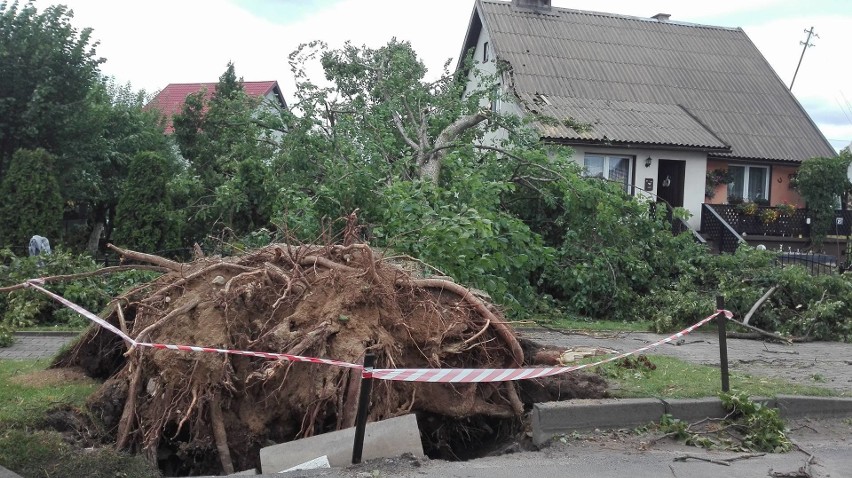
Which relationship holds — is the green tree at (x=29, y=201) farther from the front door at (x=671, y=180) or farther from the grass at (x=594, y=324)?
the front door at (x=671, y=180)

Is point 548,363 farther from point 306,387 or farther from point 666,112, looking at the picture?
point 666,112

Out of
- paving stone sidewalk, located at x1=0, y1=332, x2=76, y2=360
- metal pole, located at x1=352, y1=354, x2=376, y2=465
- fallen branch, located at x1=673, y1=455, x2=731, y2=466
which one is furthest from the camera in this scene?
paving stone sidewalk, located at x1=0, y1=332, x2=76, y2=360

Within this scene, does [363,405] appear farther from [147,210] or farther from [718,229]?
[718,229]

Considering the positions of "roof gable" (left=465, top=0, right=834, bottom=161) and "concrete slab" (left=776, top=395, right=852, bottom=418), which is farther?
"roof gable" (left=465, top=0, right=834, bottom=161)

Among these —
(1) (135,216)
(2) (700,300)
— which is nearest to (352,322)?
(2) (700,300)

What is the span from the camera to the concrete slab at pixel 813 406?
6.84 metres

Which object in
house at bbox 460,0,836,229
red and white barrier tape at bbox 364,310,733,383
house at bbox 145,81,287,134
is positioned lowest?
red and white barrier tape at bbox 364,310,733,383

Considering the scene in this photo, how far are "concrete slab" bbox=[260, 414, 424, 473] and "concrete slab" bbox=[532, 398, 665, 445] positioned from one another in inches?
37.6

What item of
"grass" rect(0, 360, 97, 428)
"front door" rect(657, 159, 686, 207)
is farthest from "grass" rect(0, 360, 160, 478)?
"front door" rect(657, 159, 686, 207)

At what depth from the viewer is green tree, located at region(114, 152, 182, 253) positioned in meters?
17.7

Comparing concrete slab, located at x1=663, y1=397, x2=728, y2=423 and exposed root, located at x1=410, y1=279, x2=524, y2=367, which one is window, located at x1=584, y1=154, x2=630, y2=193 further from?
concrete slab, located at x1=663, y1=397, x2=728, y2=423

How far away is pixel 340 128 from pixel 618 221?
16.5ft

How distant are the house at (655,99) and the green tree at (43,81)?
9.91 meters

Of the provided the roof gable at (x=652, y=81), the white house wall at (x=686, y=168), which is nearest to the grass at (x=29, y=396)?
the roof gable at (x=652, y=81)
